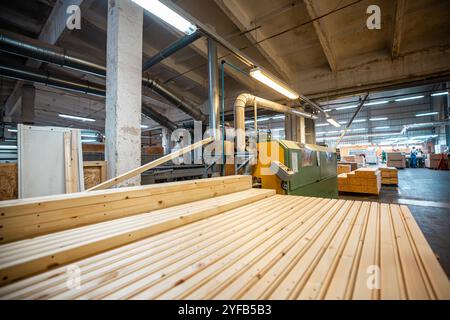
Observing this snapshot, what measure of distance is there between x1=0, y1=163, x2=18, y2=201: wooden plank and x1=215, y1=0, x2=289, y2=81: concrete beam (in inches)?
164

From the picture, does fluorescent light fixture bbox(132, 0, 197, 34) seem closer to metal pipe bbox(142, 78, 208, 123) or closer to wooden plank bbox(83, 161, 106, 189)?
wooden plank bbox(83, 161, 106, 189)

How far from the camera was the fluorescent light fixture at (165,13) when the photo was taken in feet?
6.96

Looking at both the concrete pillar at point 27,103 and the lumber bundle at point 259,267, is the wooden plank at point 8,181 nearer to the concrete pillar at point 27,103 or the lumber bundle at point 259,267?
the lumber bundle at point 259,267

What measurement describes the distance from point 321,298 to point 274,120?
18.0 m

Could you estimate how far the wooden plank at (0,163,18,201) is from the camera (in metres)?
1.99

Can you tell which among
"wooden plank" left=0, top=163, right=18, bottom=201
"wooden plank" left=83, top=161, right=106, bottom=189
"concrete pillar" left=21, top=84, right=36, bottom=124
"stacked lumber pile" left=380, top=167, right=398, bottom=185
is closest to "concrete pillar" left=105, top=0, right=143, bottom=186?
"wooden plank" left=83, top=161, right=106, bottom=189

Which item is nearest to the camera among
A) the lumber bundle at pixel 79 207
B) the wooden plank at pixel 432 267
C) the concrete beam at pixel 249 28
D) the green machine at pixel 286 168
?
the wooden plank at pixel 432 267

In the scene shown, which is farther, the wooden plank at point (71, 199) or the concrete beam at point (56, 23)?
the concrete beam at point (56, 23)

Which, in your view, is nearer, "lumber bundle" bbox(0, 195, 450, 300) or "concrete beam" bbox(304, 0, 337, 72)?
"lumber bundle" bbox(0, 195, 450, 300)

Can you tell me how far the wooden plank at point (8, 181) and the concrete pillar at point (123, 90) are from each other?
0.88 m

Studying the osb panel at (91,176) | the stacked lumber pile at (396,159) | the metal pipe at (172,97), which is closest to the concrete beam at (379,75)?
the metal pipe at (172,97)

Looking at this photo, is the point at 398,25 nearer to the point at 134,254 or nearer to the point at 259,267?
the point at 259,267

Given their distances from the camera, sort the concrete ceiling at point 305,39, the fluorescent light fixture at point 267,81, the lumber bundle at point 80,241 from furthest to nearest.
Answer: the concrete ceiling at point 305,39 → the fluorescent light fixture at point 267,81 → the lumber bundle at point 80,241

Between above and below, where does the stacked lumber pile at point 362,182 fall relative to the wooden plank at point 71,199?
below
